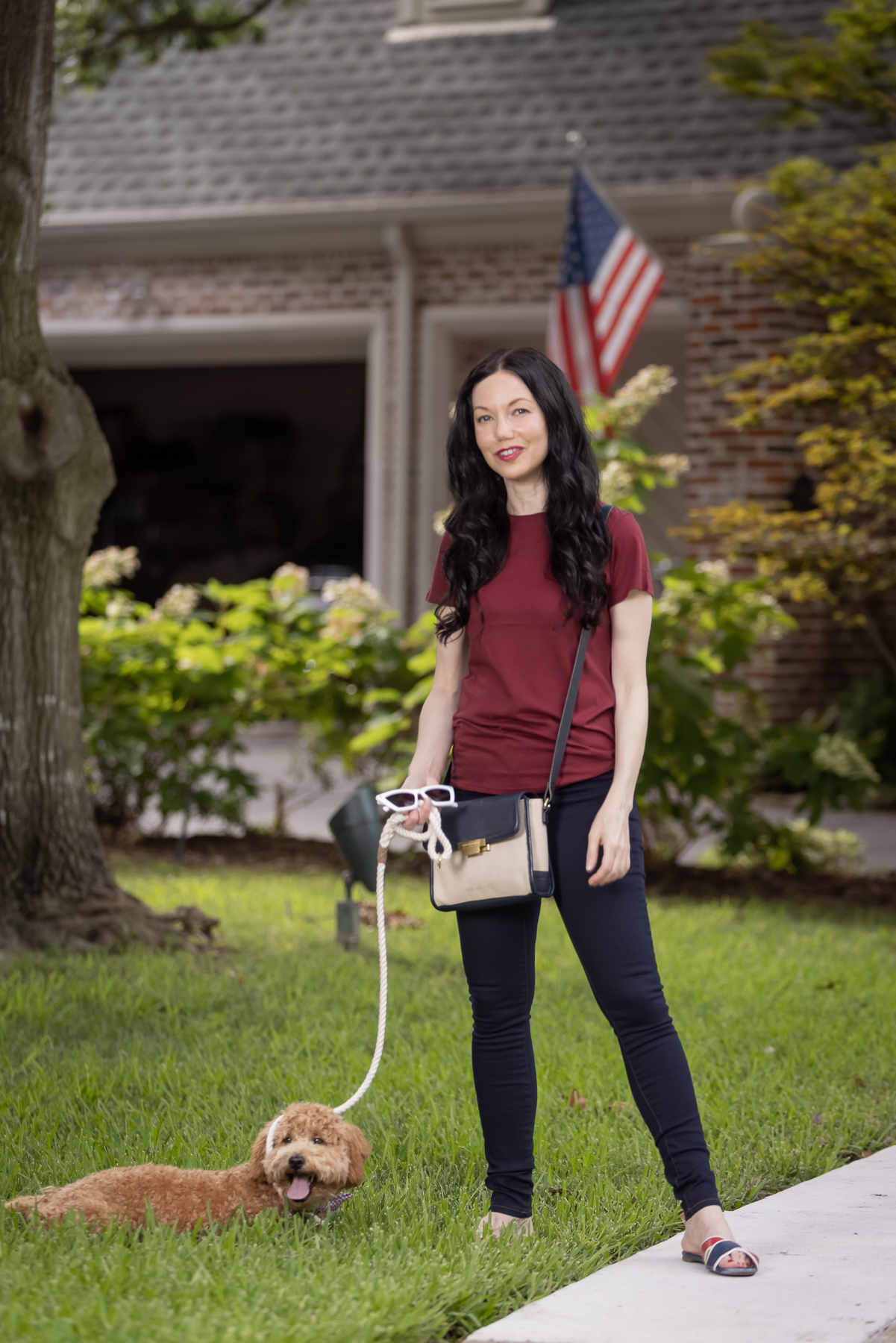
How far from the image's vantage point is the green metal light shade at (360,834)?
5641 mm

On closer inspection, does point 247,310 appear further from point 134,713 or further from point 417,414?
point 134,713

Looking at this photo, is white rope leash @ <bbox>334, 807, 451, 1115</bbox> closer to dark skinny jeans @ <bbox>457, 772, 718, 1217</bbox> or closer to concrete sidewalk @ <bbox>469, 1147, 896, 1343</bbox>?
dark skinny jeans @ <bbox>457, 772, 718, 1217</bbox>

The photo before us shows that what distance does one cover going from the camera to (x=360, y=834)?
18.7 ft

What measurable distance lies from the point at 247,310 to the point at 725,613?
6.98m

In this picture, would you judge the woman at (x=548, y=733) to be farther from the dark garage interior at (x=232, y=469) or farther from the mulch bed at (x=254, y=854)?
the dark garage interior at (x=232, y=469)

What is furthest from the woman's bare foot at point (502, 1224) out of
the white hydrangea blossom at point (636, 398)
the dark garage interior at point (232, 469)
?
the dark garage interior at point (232, 469)

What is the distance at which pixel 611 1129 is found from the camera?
3564mm

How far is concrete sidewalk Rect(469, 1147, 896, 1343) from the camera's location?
2393 millimetres

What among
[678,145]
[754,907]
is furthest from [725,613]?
[678,145]

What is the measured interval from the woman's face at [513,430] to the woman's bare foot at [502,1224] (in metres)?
1.45

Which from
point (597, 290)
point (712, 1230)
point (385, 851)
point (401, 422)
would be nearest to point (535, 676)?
point (385, 851)

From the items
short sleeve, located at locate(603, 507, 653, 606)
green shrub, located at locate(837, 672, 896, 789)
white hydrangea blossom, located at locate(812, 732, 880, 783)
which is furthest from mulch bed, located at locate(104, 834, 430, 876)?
short sleeve, located at locate(603, 507, 653, 606)

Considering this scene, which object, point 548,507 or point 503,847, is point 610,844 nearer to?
point 503,847

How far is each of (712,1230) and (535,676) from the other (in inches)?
42.1
